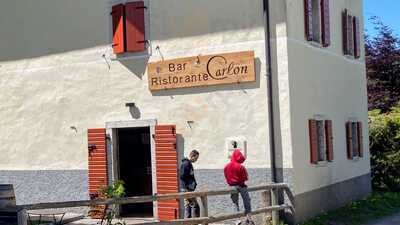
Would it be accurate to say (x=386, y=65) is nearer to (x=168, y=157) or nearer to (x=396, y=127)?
(x=396, y=127)

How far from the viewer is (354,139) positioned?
1884 cm

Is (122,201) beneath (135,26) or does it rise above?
beneath

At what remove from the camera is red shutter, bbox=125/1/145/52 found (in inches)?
610

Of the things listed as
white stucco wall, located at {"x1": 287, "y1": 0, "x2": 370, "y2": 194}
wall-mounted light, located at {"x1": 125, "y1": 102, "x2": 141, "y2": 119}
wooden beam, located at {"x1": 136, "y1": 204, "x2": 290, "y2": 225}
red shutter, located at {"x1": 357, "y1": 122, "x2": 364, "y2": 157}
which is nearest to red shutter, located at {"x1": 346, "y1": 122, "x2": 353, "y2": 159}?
white stucco wall, located at {"x1": 287, "y1": 0, "x2": 370, "y2": 194}

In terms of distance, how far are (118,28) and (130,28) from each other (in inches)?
13.4

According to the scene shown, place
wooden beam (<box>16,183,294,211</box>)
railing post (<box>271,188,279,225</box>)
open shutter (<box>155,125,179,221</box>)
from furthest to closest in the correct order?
open shutter (<box>155,125,179,221</box>) → railing post (<box>271,188,279,225</box>) → wooden beam (<box>16,183,294,211</box>)

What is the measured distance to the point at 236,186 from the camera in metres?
12.7

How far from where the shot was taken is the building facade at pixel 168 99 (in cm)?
1420

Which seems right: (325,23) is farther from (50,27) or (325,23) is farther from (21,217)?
(21,217)

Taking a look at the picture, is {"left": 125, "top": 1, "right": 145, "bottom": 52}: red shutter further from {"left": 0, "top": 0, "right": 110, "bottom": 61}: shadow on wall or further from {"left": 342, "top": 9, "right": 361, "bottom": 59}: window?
{"left": 342, "top": 9, "right": 361, "bottom": 59}: window

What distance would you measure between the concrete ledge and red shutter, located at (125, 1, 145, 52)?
4.93 m

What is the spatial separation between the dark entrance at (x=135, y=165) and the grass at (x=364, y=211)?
4236 mm

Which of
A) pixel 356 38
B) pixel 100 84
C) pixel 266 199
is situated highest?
pixel 356 38

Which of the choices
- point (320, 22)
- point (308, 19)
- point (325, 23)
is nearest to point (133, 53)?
point (308, 19)
